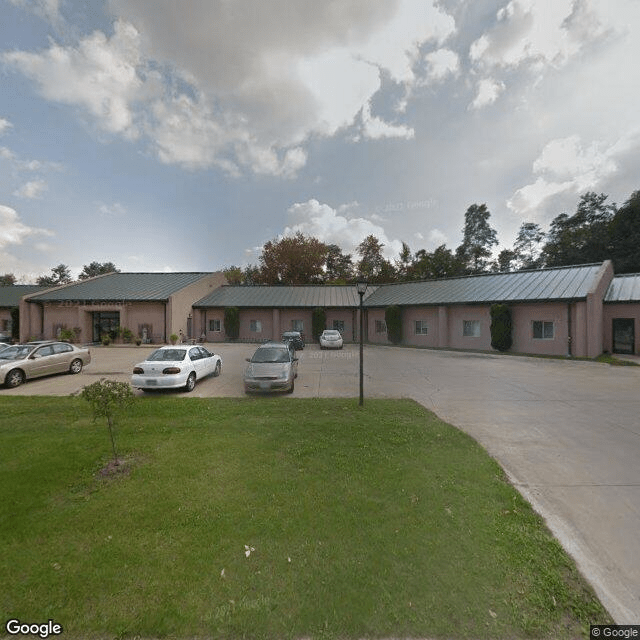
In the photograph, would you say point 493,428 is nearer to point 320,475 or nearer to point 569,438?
point 569,438

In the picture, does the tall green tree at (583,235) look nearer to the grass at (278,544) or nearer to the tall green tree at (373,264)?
the tall green tree at (373,264)

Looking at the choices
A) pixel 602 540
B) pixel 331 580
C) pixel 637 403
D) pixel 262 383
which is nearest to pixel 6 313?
pixel 262 383

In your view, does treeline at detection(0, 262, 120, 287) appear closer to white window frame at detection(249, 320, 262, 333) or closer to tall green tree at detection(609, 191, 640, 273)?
white window frame at detection(249, 320, 262, 333)

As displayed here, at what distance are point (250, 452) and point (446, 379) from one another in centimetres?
958

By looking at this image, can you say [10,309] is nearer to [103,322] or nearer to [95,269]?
[103,322]

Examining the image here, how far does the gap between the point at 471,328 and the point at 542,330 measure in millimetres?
4575

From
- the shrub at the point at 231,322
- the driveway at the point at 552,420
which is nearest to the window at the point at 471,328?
the driveway at the point at 552,420

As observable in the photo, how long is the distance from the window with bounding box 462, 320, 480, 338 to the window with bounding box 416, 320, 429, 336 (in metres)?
3.04

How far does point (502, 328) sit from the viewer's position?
21266 millimetres

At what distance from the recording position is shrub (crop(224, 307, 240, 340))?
29.1m

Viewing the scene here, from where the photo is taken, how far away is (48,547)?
119 inches

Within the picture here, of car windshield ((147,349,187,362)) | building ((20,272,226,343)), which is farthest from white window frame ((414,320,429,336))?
building ((20,272,226,343))

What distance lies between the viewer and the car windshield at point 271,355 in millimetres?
10914

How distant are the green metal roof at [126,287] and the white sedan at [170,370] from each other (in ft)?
57.6
